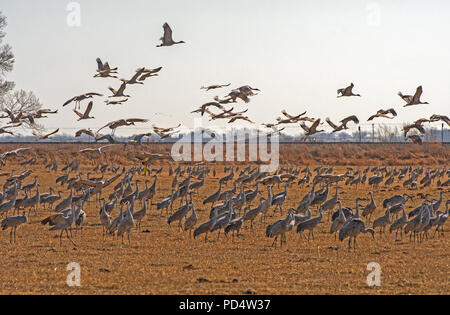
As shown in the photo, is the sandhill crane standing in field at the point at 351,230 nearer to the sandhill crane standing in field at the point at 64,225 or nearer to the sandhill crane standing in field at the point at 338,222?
the sandhill crane standing in field at the point at 338,222

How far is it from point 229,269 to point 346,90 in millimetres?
9083

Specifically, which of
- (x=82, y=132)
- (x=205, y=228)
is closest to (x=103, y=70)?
(x=82, y=132)

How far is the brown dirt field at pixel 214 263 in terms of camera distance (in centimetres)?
1082

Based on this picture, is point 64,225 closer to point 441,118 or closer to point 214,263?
point 214,263

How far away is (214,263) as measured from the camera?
1285 centimetres

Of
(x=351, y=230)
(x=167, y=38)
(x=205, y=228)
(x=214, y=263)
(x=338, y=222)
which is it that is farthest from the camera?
(x=167, y=38)

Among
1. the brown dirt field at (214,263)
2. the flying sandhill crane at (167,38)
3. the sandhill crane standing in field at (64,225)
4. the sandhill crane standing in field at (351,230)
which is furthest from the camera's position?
the flying sandhill crane at (167,38)

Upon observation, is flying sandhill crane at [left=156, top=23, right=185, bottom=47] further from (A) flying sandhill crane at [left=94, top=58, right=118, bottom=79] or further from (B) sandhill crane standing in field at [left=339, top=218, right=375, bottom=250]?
(B) sandhill crane standing in field at [left=339, top=218, right=375, bottom=250]

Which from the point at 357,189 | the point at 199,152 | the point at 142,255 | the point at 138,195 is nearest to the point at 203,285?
the point at 142,255

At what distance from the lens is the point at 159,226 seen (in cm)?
1797

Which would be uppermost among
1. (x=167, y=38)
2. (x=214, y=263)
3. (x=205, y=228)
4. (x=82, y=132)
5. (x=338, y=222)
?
(x=167, y=38)

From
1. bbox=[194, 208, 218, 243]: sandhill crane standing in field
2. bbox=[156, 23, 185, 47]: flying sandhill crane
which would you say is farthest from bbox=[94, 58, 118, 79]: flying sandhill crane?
bbox=[194, 208, 218, 243]: sandhill crane standing in field

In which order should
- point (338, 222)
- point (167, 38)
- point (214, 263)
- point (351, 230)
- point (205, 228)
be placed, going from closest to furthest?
point (214, 263)
point (351, 230)
point (205, 228)
point (338, 222)
point (167, 38)

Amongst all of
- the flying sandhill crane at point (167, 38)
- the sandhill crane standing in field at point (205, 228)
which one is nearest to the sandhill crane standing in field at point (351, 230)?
the sandhill crane standing in field at point (205, 228)
